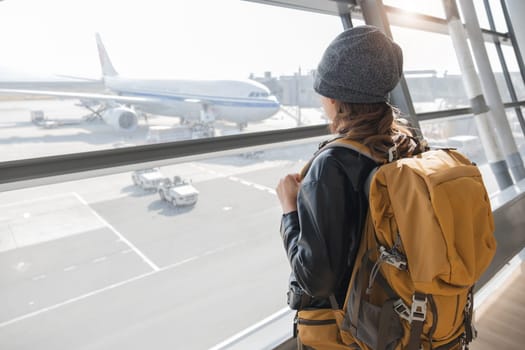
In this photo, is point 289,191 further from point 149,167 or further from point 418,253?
point 149,167

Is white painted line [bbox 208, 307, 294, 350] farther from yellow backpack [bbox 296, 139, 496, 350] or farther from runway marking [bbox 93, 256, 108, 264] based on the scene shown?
yellow backpack [bbox 296, 139, 496, 350]

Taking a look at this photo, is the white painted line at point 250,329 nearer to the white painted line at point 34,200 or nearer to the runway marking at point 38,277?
the runway marking at point 38,277

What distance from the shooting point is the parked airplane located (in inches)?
56.7

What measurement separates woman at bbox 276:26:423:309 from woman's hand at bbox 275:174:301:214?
0.15ft

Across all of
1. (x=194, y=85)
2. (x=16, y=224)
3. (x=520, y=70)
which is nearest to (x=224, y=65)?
(x=194, y=85)

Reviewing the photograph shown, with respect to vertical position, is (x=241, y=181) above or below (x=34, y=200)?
below

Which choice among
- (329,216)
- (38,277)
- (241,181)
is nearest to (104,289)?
(38,277)

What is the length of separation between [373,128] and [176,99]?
3.58ft

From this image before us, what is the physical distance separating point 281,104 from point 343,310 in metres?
1.41

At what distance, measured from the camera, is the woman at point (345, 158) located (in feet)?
2.57

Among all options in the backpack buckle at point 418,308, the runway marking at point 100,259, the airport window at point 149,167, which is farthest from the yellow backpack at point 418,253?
the runway marking at point 100,259

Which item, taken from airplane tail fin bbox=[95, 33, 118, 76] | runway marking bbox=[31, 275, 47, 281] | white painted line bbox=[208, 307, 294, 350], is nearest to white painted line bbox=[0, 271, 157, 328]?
runway marking bbox=[31, 275, 47, 281]

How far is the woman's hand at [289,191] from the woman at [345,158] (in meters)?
0.04

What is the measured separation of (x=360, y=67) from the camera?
0.79 m
